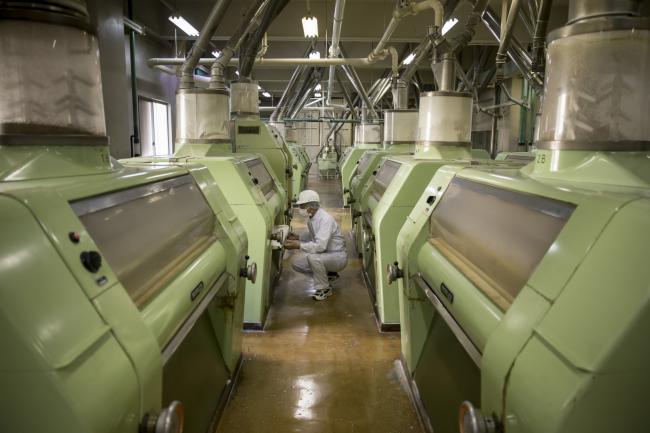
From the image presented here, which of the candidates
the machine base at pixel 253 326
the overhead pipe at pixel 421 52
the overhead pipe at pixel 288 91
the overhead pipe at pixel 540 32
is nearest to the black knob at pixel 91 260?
the machine base at pixel 253 326

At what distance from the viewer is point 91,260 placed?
107cm

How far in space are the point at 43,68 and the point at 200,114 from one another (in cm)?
221

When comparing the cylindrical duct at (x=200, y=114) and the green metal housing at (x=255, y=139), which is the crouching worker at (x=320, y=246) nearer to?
the cylindrical duct at (x=200, y=114)

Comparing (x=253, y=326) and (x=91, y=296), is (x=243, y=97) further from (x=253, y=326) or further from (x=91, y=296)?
(x=91, y=296)

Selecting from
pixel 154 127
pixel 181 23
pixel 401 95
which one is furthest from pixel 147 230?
pixel 154 127

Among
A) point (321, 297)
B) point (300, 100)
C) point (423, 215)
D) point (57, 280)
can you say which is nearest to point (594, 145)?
point (423, 215)

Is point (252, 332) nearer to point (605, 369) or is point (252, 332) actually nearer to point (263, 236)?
point (263, 236)

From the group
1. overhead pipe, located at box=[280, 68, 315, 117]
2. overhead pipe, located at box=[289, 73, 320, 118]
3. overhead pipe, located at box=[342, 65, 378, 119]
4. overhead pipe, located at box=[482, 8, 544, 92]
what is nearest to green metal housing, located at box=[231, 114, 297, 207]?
overhead pipe, located at box=[482, 8, 544, 92]

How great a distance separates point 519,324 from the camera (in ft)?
3.64

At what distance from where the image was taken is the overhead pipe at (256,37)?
454 cm

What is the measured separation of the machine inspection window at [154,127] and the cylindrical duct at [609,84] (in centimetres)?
609

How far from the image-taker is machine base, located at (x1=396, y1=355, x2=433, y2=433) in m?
2.23

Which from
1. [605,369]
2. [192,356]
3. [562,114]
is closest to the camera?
[605,369]

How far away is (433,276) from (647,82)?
0.99 meters
